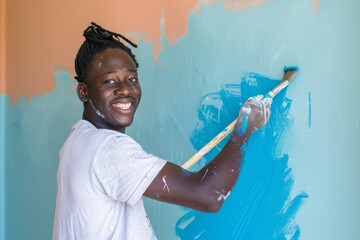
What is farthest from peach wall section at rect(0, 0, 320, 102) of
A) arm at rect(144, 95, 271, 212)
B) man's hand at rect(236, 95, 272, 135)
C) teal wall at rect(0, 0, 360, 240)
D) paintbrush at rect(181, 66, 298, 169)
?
arm at rect(144, 95, 271, 212)

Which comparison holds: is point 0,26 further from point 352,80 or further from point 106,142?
point 352,80

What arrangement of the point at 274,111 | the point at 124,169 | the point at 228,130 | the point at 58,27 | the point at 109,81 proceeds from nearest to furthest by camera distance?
the point at 124,169 → the point at 109,81 → the point at 228,130 → the point at 274,111 → the point at 58,27

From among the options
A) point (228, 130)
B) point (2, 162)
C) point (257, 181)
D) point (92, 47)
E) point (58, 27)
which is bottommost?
point (2, 162)

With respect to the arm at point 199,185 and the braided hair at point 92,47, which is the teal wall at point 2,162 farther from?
the arm at point 199,185

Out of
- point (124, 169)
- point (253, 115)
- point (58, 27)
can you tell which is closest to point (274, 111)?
point (253, 115)

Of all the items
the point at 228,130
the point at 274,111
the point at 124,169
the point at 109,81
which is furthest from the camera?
the point at 274,111

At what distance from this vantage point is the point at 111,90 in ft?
4.17

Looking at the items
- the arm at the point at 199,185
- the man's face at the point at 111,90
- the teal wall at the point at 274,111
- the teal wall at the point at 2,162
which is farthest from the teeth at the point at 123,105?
the teal wall at the point at 2,162

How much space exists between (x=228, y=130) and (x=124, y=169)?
41 cm

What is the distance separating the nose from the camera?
1.27 m

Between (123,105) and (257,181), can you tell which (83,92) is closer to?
(123,105)

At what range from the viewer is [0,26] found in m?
2.58

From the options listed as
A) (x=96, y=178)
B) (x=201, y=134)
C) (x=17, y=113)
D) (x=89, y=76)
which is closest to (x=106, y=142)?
(x=96, y=178)

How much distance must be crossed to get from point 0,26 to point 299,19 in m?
1.85
